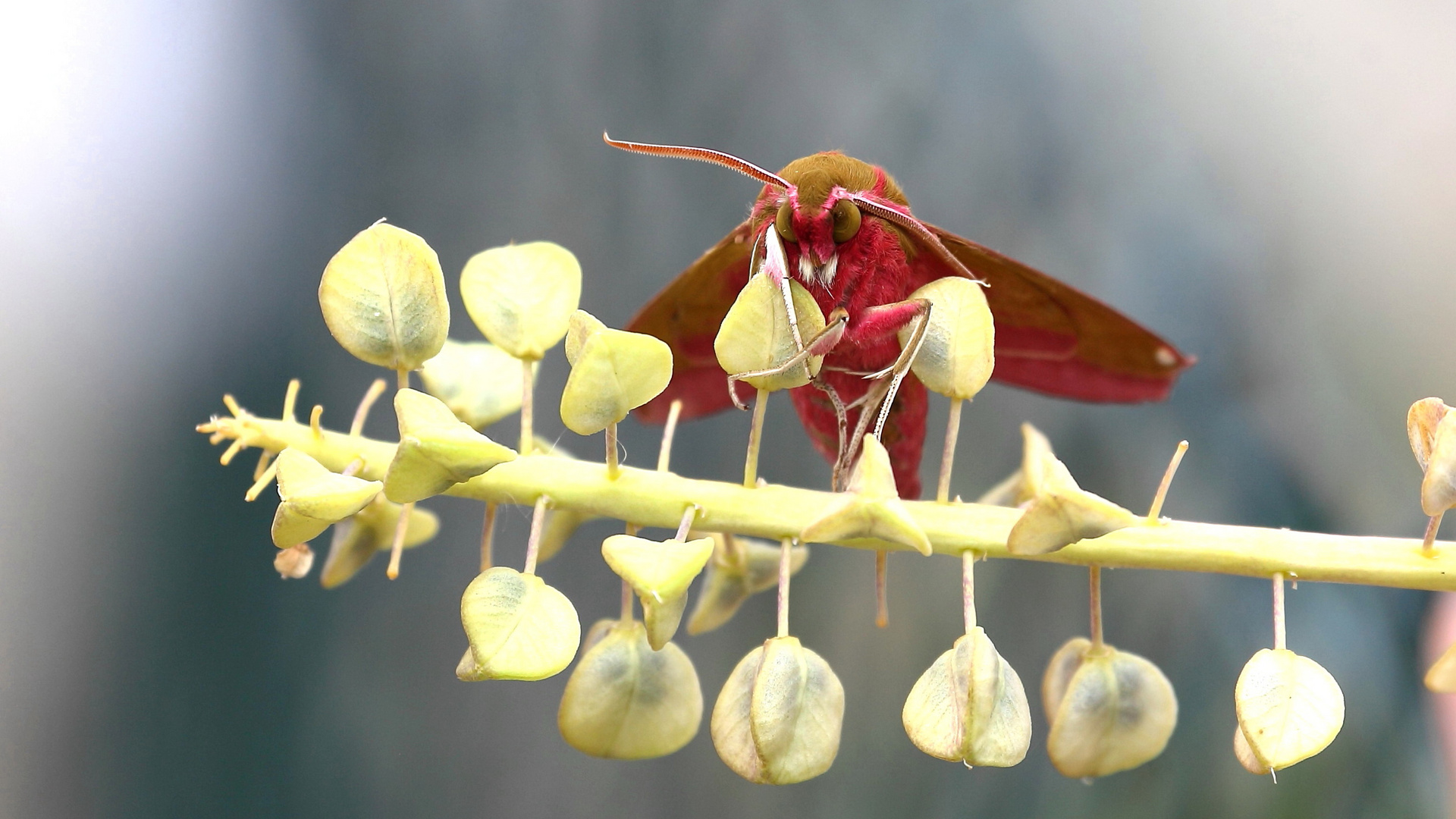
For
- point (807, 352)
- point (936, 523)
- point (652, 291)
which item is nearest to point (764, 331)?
point (807, 352)

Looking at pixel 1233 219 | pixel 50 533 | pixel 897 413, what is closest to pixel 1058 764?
pixel 897 413

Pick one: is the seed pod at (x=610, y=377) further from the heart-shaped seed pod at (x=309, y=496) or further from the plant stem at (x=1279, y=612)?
the plant stem at (x=1279, y=612)

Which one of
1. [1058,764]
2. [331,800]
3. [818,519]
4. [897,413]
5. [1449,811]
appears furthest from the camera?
[331,800]

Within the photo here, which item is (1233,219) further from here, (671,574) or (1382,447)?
(671,574)

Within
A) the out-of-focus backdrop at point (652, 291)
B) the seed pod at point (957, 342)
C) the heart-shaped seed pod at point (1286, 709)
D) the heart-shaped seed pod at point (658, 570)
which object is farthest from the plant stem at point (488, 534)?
the out-of-focus backdrop at point (652, 291)

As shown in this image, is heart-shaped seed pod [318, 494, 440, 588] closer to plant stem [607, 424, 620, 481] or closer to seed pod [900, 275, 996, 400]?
plant stem [607, 424, 620, 481]

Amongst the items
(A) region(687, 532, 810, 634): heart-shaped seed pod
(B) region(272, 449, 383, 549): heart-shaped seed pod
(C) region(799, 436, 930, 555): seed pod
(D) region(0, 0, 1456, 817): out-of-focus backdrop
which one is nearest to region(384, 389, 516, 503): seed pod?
(B) region(272, 449, 383, 549): heart-shaped seed pod

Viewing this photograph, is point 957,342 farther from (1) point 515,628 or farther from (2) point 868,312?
(1) point 515,628
